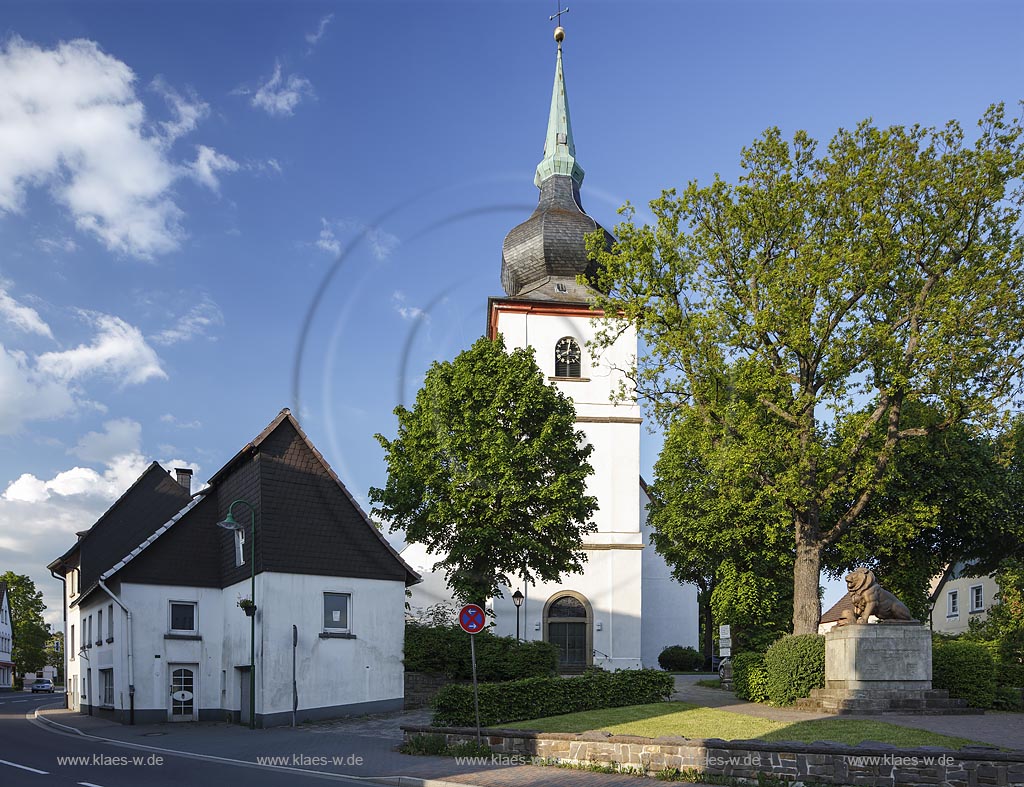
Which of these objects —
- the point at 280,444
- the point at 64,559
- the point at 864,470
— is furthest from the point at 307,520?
the point at 64,559

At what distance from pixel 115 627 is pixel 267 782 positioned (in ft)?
Result: 63.6

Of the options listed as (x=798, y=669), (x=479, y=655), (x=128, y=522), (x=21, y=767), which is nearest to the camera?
(x=21, y=767)

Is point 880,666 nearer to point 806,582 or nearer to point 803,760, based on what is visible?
point 806,582

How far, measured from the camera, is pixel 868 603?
81.7 ft

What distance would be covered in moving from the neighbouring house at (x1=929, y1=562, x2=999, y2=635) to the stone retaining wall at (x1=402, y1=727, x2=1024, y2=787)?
4660cm

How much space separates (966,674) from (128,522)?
123ft

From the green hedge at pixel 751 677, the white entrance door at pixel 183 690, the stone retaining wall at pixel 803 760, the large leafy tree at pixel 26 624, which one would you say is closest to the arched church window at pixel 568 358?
the green hedge at pixel 751 677

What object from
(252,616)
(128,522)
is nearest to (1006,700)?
(252,616)

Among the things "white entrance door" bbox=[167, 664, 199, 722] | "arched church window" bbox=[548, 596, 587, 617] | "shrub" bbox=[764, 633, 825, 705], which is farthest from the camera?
"arched church window" bbox=[548, 596, 587, 617]

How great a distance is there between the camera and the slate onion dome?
4962cm

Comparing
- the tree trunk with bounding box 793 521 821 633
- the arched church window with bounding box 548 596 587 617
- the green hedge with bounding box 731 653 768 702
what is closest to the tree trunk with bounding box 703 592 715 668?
the arched church window with bounding box 548 596 587 617

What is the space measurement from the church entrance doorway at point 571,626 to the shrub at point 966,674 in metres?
22.2

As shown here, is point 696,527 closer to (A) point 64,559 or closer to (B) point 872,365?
(B) point 872,365

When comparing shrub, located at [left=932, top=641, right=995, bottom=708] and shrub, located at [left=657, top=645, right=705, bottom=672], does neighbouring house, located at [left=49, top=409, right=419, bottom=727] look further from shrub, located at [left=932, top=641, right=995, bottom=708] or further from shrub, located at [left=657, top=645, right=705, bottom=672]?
shrub, located at [left=657, top=645, right=705, bottom=672]
